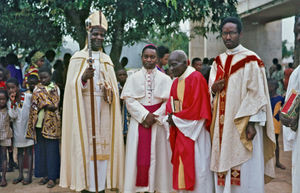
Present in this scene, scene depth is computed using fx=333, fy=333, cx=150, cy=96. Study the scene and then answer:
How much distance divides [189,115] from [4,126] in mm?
3513

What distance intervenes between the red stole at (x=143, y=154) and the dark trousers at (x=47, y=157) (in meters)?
1.99

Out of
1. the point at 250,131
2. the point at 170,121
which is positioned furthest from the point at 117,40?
the point at 250,131

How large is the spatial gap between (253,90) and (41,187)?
4.02m

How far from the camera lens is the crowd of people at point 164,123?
3.80 m

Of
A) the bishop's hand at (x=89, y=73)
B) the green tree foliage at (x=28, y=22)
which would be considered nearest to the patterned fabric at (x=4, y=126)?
the bishop's hand at (x=89, y=73)

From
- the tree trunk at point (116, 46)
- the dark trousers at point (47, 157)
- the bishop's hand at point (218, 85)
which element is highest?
the tree trunk at point (116, 46)

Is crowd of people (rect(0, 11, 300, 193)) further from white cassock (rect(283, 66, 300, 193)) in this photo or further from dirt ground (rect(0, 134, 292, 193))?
dirt ground (rect(0, 134, 292, 193))

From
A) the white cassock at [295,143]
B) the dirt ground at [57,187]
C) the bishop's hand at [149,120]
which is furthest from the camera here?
the dirt ground at [57,187]

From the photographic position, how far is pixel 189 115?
4066mm

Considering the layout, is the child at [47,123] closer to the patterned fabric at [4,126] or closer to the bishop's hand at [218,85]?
the patterned fabric at [4,126]

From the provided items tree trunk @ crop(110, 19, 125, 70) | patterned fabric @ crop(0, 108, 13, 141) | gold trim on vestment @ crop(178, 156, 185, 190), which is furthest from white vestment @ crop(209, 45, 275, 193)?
tree trunk @ crop(110, 19, 125, 70)

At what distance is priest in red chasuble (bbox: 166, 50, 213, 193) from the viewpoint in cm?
402

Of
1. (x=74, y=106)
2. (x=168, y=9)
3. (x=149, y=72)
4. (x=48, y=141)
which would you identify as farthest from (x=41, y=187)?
(x=168, y=9)

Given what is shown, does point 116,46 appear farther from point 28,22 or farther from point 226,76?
point 226,76
